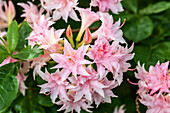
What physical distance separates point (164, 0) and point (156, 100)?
750 mm

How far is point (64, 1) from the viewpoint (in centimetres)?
118

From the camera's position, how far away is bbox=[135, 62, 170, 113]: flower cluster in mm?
1143

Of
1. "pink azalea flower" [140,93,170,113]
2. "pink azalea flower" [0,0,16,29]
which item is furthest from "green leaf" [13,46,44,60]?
"pink azalea flower" [140,93,170,113]

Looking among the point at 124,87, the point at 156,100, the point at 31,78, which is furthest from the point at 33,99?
the point at 124,87

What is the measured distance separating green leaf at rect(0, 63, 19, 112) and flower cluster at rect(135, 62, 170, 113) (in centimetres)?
56

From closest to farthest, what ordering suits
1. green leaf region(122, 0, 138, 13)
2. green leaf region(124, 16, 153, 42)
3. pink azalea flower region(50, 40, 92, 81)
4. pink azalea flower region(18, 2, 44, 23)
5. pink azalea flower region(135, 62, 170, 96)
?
pink azalea flower region(50, 40, 92, 81) → pink azalea flower region(135, 62, 170, 96) → pink azalea flower region(18, 2, 44, 23) → green leaf region(124, 16, 153, 42) → green leaf region(122, 0, 138, 13)

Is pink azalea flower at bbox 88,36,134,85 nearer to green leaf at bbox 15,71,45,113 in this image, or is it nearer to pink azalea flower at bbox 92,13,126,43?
pink azalea flower at bbox 92,13,126,43

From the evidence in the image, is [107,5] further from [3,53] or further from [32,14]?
[3,53]

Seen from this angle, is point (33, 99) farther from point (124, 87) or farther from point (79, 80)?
point (124, 87)

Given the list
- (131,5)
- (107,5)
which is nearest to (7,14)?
(107,5)

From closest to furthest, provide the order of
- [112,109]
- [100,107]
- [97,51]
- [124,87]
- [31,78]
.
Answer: [97,51] → [31,78] → [100,107] → [112,109] → [124,87]

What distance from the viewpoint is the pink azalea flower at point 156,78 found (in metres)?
1.14

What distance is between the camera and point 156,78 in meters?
1.17

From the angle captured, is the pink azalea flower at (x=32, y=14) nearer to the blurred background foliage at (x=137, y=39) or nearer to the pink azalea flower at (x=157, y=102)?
the blurred background foliage at (x=137, y=39)
